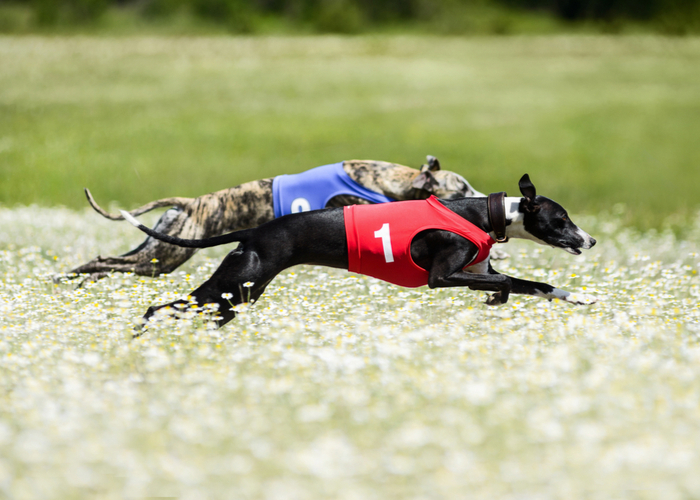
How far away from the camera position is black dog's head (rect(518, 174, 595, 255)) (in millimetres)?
5160

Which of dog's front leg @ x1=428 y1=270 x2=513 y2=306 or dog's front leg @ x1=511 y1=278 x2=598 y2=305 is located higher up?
dog's front leg @ x1=428 y1=270 x2=513 y2=306

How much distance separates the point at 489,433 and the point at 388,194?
348 centimetres

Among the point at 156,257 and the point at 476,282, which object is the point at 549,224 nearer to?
the point at 476,282

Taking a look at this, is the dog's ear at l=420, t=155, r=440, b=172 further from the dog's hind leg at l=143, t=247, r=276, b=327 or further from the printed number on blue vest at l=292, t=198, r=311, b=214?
the dog's hind leg at l=143, t=247, r=276, b=327

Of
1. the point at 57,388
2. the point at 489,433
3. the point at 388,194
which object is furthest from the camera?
the point at 388,194

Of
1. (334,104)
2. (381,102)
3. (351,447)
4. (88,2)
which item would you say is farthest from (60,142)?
(88,2)

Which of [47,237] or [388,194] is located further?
[47,237]

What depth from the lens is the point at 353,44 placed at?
24.0 meters

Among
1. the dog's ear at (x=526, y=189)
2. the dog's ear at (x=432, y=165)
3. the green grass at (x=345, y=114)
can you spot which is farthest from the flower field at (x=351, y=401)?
the green grass at (x=345, y=114)

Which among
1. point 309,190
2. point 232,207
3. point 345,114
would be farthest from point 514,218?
point 345,114

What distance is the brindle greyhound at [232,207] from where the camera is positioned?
6254 millimetres

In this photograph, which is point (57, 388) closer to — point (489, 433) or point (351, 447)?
point (351, 447)

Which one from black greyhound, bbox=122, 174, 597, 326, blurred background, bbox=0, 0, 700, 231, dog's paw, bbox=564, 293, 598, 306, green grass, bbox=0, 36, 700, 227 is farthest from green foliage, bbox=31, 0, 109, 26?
dog's paw, bbox=564, 293, 598, 306

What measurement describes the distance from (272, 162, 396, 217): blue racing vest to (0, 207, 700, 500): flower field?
0.83 m
